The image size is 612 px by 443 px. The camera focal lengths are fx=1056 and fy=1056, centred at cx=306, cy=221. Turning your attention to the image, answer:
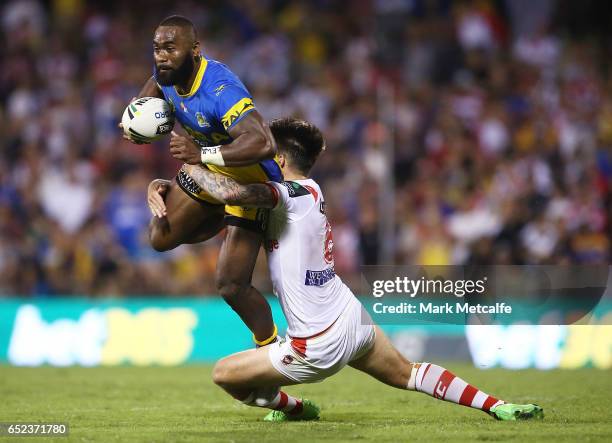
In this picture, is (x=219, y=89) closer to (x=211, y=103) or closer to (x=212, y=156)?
(x=211, y=103)

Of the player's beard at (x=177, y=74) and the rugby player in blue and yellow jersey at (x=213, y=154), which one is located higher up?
the player's beard at (x=177, y=74)

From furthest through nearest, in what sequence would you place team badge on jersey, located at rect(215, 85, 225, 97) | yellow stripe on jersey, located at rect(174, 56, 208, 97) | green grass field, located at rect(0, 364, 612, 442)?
yellow stripe on jersey, located at rect(174, 56, 208, 97), team badge on jersey, located at rect(215, 85, 225, 97), green grass field, located at rect(0, 364, 612, 442)

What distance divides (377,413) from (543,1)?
12.5 m

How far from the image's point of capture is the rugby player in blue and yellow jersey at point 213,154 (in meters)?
7.23

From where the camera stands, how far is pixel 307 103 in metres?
18.0

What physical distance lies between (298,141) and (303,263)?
88 cm

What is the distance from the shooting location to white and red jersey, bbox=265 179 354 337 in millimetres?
7102

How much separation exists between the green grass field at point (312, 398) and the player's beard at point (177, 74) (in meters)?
2.49

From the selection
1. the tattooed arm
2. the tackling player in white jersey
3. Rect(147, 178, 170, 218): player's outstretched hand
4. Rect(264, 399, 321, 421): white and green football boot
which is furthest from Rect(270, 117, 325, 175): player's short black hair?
Rect(264, 399, 321, 421): white and green football boot

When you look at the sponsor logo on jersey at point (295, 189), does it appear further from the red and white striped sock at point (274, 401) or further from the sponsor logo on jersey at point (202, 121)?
the red and white striped sock at point (274, 401)

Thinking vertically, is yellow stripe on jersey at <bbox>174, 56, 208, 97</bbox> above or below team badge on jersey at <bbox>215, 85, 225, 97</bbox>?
above

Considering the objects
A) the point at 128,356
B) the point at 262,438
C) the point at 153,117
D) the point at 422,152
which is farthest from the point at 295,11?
the point at 262,438

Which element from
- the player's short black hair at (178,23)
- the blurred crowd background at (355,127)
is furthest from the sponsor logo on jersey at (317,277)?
the blurred crowd background at (355,127)

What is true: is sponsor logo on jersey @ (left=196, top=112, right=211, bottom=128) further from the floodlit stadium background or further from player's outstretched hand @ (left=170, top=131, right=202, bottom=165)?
the floodlit stadium background
